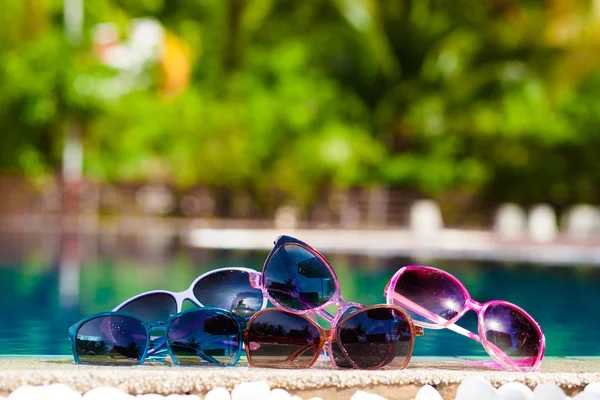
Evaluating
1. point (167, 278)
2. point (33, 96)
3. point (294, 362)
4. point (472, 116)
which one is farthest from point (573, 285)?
point (33, 96)

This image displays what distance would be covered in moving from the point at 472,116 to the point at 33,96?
32.7 ft

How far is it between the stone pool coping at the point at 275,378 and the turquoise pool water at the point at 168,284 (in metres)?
1.91

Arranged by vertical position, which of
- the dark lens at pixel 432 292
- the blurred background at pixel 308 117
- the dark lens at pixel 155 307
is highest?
the blurred background at pixel 308 117

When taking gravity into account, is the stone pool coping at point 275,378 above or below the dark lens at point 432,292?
below

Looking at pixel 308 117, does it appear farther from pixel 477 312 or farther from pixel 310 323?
pixel 310 323

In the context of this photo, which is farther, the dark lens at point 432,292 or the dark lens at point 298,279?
the dark lens at point 432,292

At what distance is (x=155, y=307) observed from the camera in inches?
128

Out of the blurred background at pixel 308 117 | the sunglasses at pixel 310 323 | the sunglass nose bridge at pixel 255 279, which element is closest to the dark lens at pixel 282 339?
the sunglasses at pixel 310 323

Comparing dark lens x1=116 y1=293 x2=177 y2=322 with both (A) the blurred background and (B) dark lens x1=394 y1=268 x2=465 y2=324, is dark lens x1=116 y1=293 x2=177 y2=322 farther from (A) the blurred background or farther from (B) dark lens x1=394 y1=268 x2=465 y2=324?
(A) the blurred background

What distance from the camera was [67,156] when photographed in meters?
23.4

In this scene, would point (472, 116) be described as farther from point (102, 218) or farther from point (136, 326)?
point (136, 326)

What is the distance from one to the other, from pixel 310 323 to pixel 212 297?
15.3 inches

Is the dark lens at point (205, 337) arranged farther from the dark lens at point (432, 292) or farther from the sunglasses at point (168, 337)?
the dark lens at point (432, 292)

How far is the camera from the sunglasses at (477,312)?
10.4 feet
